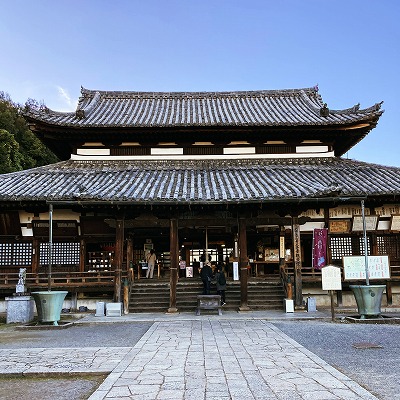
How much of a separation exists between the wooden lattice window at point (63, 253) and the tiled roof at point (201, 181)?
8.81ft

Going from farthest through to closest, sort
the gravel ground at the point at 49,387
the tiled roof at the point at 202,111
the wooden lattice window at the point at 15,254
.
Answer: the tiled roof at the point at 202,111
the wooden lattice window at the point at 15,254
the gravel ground at the point at 49,387

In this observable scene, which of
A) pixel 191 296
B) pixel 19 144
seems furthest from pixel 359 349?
pixel 19 144

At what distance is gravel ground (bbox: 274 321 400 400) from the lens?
7078mm

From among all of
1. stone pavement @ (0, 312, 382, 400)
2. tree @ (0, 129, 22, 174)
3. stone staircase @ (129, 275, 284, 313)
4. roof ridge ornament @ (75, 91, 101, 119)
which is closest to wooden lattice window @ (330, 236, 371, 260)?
stone staircase @ (129, 275, 284, 313)

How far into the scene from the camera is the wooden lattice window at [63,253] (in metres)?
19.0

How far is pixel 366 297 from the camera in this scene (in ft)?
46.3

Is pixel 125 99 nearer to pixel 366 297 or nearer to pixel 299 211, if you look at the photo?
pixel 299 211

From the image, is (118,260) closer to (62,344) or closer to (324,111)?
(62,344)

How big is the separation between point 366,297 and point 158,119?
14.0m

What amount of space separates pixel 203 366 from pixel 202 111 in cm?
1854

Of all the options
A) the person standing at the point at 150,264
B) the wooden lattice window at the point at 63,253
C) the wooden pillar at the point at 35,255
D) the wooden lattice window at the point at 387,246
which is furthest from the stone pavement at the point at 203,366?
the person standing at the point at 150,264

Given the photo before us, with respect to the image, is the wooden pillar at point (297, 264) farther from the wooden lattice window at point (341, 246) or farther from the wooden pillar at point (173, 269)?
the wooden pillar at point (173, 269)

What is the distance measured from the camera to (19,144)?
4688 cm

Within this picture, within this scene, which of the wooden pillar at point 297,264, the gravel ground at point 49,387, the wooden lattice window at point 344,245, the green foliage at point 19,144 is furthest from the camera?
the green foliage at point 19,144
